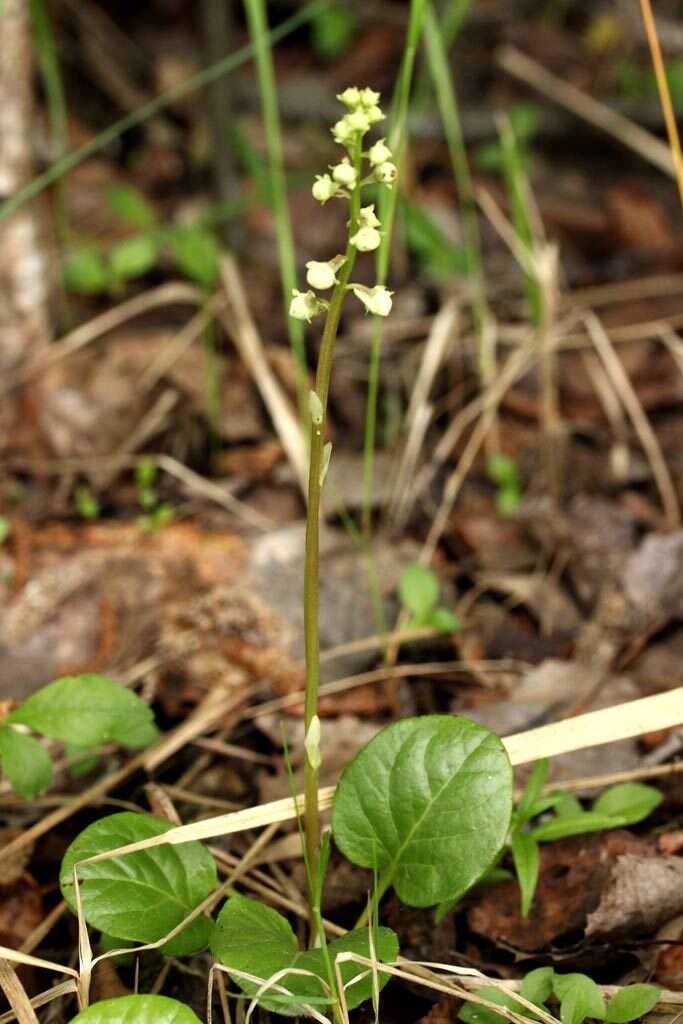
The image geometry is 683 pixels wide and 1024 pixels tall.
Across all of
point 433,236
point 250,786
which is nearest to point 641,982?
point 250,786

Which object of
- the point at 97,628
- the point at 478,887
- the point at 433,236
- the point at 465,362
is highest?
the point at 433,236

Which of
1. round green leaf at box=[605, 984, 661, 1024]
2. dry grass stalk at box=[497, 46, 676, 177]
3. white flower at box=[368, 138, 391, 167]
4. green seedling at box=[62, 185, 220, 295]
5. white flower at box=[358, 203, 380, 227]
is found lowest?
round green leaf at box=[605, 984, 661, 1024]

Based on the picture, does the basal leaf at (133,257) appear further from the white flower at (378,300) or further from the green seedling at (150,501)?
the white flower at (378,300)

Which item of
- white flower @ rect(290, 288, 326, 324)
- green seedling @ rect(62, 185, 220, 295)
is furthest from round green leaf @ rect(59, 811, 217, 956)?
green seedling @ rect(62, 185, 220, 295)

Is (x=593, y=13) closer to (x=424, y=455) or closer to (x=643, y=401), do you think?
(x=643, y=401)

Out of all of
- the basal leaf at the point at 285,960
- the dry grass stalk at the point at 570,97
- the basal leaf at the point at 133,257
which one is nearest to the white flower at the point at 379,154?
the basal leaf at the point at 285,960

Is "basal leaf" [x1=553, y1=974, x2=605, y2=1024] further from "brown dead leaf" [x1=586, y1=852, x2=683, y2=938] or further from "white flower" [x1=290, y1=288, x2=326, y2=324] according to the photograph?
"white flower" [x1=290, y1=288, x2=326, y2=324]

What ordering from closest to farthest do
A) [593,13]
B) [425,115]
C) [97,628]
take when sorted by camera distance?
[97,628] < [425,115] < [593,13]

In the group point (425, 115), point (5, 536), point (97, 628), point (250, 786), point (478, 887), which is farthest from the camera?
point (425, 115)
